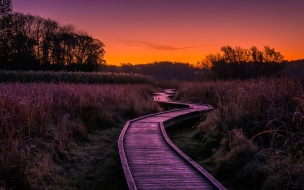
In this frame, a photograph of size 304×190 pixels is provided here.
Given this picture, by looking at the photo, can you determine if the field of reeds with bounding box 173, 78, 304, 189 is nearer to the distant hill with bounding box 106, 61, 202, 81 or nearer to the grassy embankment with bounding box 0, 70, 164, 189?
the grassy embankment with bounding box 0, 70, 164, 189

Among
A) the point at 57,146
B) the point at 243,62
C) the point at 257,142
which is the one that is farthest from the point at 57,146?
the point at 243,62

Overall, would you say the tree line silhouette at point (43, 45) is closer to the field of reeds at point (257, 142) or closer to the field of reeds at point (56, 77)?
the field of reeds at point (56, 77)

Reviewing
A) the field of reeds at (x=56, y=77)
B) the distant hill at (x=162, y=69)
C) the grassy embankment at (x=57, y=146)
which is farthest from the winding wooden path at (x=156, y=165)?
the distant hill at (x=162, y=69)

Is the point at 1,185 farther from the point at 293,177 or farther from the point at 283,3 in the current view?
the point at 283,3

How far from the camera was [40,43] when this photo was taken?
116ft

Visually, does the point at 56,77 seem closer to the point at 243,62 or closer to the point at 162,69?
the point at 243,62

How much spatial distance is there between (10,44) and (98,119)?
2674 centimetres

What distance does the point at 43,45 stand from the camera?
117 feet

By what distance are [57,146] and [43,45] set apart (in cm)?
3237

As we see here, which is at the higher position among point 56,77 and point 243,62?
point 243,62

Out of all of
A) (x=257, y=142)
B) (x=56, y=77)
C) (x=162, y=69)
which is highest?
(x=162, y=69)

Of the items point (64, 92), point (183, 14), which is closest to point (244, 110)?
point (64, 92)

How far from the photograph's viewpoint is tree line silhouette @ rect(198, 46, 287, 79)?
26.8 metres

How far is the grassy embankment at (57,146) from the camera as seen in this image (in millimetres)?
4461
